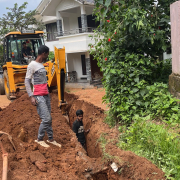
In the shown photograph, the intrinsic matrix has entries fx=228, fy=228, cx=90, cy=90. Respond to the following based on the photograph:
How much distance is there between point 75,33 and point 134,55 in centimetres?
1262

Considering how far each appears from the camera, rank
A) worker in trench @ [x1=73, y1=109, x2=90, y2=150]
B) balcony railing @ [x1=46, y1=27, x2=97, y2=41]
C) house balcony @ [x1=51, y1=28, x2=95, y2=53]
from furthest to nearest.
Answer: balcony railing @ [x1=46, y1=27, x2=97, y2=41] < house balcony @ [x1=51, y1=28, x2=95, y2=53] < worker in trench @ [x1=73, y1=109, x2=90, y2=150]

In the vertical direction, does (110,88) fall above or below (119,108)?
above

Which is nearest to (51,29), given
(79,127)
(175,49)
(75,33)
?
(75,33)

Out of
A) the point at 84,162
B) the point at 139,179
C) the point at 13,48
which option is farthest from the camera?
the point at 13,48

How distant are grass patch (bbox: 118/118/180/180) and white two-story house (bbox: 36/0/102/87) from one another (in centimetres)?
1153

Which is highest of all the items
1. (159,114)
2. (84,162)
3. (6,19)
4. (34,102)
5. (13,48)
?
(6,19)

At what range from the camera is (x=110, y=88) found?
5566 mm

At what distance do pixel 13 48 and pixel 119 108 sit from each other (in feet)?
22.7

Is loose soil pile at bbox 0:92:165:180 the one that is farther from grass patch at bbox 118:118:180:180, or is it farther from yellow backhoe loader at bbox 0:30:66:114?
yellow backhoe loader at bbox 0:30:66:114

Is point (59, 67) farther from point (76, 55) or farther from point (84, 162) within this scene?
point (76, 55)

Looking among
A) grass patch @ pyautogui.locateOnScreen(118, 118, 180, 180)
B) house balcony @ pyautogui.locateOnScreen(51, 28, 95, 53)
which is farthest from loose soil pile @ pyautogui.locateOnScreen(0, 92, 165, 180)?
house balcony @ pyautogui.locateOnScreen(51, 28, 95, 53)

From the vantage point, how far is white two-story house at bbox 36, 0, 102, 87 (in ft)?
50.7

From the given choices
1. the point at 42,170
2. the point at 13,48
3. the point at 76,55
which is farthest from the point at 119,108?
the point at 76,55

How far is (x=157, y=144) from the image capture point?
3.64m
